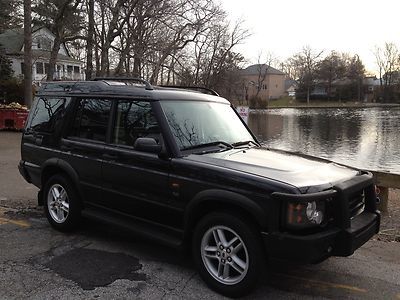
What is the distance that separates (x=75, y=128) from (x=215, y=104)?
1.78m

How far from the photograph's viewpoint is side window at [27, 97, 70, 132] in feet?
19.2

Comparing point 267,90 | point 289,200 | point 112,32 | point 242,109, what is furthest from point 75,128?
point 267,90

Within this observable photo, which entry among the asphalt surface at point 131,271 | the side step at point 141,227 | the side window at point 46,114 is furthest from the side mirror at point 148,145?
the side window at point 46,114

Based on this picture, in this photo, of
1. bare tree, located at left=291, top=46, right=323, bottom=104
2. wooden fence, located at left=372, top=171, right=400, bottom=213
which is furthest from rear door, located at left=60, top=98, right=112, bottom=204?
bare tree, located at left=291, top=46, right=323, bottom=104

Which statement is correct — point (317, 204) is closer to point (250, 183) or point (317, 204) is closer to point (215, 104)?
point (250, 183)

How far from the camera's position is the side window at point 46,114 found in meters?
5.85

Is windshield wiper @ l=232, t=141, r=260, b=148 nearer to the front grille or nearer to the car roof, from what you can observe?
the car roof

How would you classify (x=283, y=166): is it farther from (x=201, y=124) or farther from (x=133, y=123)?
(x=133, y=123)

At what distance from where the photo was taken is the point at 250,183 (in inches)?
149

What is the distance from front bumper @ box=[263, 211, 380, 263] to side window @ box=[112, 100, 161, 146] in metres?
1.63

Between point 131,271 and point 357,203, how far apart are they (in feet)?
7.62

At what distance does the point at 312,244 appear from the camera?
11.8 ft

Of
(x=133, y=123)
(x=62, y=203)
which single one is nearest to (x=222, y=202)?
(x=133, y=123)

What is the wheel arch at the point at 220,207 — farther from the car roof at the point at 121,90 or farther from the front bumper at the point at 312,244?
the car roof at the point at 121,90
